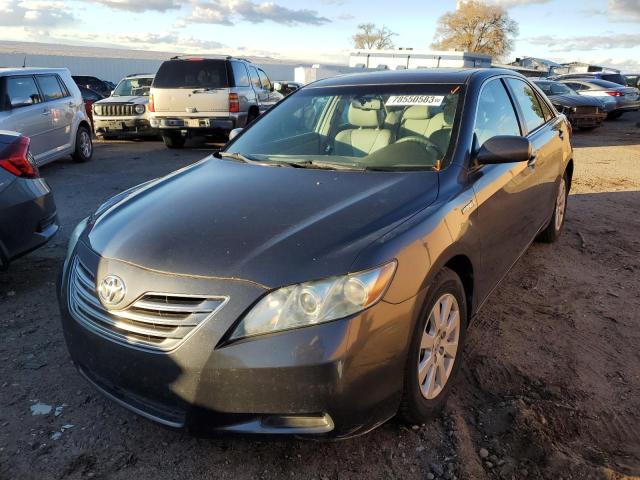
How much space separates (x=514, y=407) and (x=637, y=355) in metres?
1.14

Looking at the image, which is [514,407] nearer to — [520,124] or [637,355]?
[637,355]

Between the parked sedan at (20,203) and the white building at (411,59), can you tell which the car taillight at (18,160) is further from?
the white building at (411,59)

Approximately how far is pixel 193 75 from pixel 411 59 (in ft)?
87.1

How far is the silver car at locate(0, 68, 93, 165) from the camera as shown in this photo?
8266 mm

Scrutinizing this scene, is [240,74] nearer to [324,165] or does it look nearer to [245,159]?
[245,159]

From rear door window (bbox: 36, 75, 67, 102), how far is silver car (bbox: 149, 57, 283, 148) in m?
2.14

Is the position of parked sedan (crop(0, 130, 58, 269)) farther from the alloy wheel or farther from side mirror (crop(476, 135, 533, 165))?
side mirror (crop(476, 135, 533, 165))

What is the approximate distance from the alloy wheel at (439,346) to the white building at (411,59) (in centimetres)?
3017

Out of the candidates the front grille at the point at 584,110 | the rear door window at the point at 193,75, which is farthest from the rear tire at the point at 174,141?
the front grille at the point at 584,110

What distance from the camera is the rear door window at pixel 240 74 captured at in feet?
38.0

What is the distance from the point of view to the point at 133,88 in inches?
563

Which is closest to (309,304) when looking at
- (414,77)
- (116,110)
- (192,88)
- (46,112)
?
(414,77)

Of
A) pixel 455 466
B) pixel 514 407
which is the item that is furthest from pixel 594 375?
pixel 455 466

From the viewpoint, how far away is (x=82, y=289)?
2.45m
